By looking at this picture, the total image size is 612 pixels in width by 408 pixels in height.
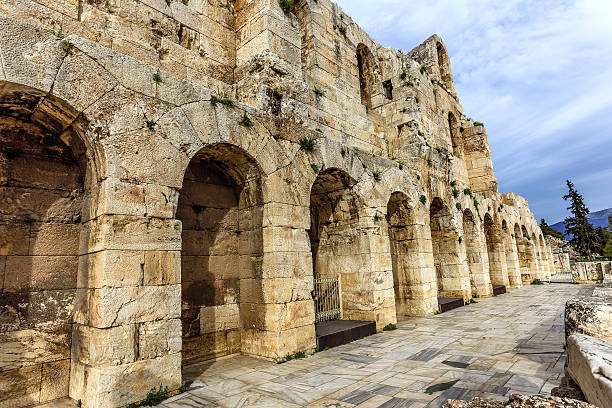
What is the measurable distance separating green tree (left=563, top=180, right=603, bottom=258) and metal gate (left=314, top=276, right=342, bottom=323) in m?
39.8

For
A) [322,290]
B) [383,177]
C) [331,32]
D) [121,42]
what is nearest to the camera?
[121,42]

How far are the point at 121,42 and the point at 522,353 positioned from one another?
8.17 m

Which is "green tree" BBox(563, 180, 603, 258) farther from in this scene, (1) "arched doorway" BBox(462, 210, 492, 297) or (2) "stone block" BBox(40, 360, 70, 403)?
(2) "stone block" BBox(40, 360, 70, 403)

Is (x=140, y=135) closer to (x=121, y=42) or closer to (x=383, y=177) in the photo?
(x=121, y=42)

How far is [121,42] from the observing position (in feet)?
19.0

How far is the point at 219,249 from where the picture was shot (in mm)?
6312

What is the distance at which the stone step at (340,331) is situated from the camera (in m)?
6.46

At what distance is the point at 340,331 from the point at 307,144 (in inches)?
145

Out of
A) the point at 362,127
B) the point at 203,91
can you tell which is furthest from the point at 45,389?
the point at 362,127

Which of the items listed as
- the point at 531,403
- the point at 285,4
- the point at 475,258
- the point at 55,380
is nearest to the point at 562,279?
the point at 475,258

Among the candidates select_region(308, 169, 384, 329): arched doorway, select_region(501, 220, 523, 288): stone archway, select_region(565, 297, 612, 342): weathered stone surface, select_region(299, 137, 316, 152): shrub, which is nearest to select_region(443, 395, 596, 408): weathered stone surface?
select_region(565, 297, 612, 342): weathered stone surface

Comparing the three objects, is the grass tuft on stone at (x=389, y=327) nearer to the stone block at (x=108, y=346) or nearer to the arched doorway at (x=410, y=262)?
the arched doorway at (x=410, y=262)

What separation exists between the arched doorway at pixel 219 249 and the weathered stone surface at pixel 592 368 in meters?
4.26

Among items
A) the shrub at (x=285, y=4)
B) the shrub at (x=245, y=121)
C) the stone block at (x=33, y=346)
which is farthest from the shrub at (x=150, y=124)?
the shrub at (x=285, y=4)
